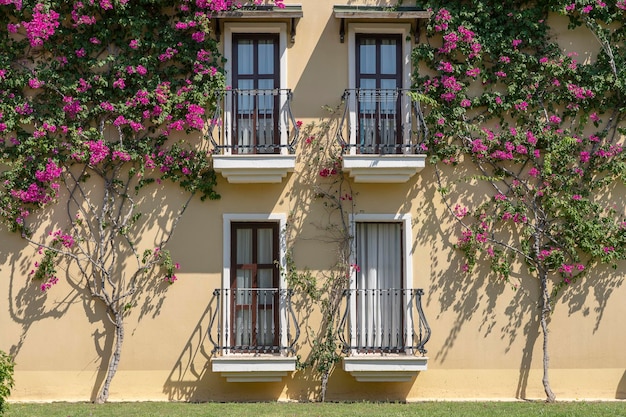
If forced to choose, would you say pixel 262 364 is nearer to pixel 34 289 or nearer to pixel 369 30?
pixel 34 289

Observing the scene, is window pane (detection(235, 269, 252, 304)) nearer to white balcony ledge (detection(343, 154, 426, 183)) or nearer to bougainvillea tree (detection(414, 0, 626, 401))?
white balcony ledge (detection(343, 154, 426, 183))

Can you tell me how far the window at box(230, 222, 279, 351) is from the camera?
15.6 metres

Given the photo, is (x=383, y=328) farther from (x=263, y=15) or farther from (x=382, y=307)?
(x=263, y=15)

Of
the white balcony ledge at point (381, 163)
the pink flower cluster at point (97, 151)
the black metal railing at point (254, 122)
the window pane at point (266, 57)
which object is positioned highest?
the window pane at point (266, 57)

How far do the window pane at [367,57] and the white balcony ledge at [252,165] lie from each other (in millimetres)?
2239

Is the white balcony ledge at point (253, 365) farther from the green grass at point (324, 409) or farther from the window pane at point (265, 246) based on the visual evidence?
the window pane at point (265, 246)

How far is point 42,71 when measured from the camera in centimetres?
1547

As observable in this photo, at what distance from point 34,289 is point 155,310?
80.7 inches

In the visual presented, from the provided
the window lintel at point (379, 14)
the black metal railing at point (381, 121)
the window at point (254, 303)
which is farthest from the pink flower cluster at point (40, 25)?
the black metal railing at point (381, 121)

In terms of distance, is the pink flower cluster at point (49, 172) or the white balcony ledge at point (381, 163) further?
the pink flower cluster at point (49, 172)

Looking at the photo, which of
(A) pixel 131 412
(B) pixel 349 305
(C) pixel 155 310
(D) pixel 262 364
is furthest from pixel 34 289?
(B) pixel 349 305

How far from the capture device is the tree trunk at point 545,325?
1529cm

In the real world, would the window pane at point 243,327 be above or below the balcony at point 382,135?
below

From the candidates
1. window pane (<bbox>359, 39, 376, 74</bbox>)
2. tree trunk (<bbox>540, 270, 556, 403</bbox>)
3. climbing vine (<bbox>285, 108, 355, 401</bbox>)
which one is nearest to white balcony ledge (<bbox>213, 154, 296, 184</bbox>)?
climbing vine (<bbox>285, 108, 355, 401</bbox>)
